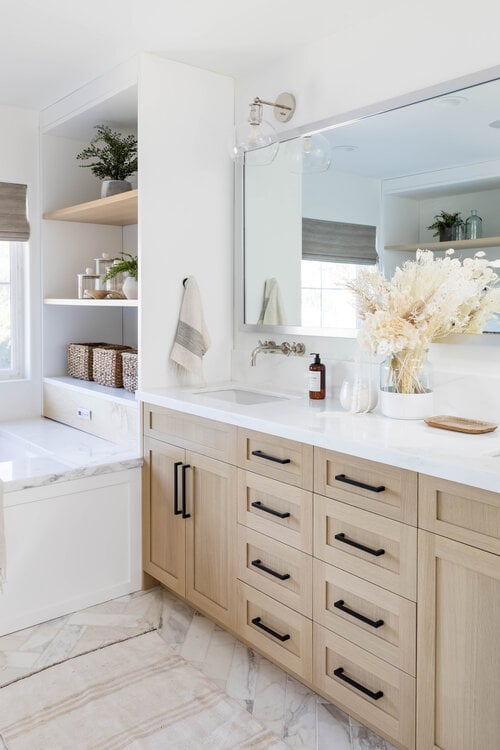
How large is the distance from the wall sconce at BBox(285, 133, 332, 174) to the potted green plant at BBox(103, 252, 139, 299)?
2.89 ft

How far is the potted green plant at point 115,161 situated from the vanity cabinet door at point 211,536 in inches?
60.9

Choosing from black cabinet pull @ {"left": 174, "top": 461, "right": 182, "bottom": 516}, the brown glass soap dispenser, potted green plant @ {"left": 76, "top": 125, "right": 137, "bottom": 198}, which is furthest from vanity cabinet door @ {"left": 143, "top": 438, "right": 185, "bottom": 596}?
potted green plant @ {"left": 76, "top": 125, "right": 137, "bottom": 198}

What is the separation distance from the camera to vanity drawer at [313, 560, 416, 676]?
72.1 inches

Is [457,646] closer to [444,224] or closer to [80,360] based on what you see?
[444,224]

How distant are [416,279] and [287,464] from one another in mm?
770

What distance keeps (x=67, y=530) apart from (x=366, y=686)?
140 cm

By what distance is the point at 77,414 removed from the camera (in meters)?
3.60

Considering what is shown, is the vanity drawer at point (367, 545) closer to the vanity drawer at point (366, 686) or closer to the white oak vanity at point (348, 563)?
the white oak vanity at point (348, 563)

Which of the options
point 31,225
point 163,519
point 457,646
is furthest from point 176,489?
point 31,225

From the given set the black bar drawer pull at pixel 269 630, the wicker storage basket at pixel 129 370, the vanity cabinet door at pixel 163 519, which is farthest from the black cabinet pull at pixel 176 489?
the wicker storage basket at pixel 129 370

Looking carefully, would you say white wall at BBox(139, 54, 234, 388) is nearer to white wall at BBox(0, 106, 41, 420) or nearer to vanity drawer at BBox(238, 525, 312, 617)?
vanity drawer at BBox(238, 525, 312, 617)

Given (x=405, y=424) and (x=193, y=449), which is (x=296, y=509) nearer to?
(x=405, y=424)

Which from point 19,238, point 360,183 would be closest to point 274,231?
point 360,183

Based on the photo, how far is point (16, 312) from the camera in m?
3.85
